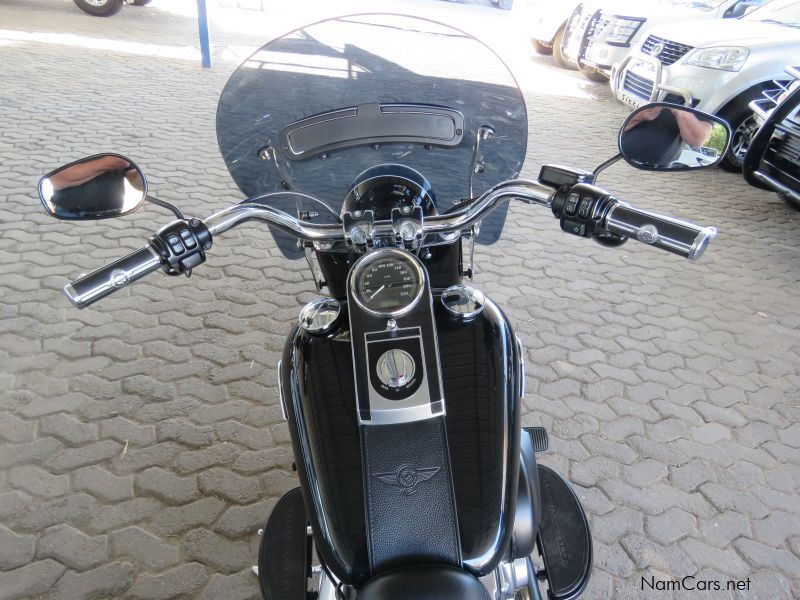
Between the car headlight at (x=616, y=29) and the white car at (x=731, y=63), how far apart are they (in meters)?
1.39

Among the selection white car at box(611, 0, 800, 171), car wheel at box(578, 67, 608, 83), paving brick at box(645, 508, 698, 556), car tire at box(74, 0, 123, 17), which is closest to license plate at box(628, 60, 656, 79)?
white car at box(611, 0, 800, 171)

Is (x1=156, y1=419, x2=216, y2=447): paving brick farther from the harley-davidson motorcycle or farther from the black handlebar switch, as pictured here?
the black handlebar switch

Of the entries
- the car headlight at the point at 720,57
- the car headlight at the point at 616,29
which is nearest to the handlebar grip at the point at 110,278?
the car headlight at the point at 720,57

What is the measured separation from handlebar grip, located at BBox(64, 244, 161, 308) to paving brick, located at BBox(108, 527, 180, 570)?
1.43 meters

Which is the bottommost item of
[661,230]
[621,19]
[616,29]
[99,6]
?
[99,6]

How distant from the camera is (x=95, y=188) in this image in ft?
4.39

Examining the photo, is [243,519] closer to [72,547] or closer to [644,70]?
[72,547]

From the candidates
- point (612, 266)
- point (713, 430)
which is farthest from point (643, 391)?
point (612, 266)

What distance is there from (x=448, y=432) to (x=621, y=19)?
9.13 metres

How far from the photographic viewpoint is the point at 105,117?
6.67 meters

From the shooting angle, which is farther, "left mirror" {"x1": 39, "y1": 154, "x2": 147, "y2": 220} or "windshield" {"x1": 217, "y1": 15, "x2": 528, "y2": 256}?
"windshield" {"x1": 217, "y1": 15, "x2": 528, "y2": 256}

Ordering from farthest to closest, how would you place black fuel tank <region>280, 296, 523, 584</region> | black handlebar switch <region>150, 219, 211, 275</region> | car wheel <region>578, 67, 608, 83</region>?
car wheel <region>578, 67, 608, 83</region>
black handlebar switch <region>150, 219, 211, 275</region>
black fuel tank <region>280, 296, 523, 584</region>

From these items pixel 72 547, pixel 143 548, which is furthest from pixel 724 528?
pixel 72 547

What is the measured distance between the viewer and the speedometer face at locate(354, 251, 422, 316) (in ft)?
4.01
